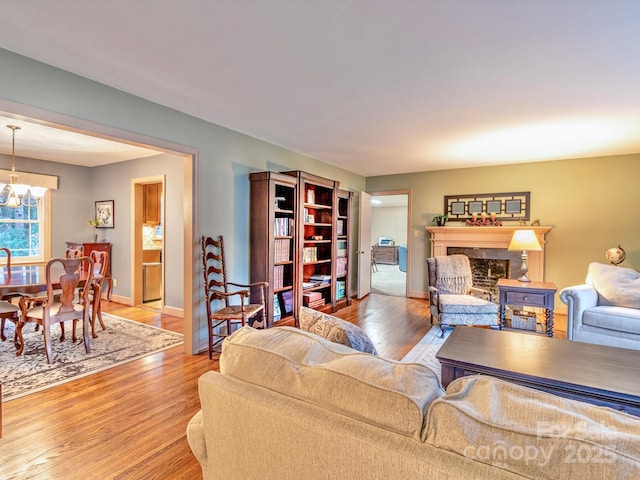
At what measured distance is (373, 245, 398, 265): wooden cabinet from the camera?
11773 mm

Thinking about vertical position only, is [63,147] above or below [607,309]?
above

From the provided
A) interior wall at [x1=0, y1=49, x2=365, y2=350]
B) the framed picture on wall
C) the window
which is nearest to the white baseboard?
interior wall at [x1=0, y1=49, x2=365, y2=350]

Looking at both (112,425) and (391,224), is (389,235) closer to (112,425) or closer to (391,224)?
(391,224)

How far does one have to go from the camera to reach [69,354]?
324 centimetres

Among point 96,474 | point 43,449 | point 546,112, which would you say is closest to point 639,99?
point 546,112

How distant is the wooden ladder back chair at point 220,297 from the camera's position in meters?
3.21

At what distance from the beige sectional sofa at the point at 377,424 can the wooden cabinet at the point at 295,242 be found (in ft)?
9.21

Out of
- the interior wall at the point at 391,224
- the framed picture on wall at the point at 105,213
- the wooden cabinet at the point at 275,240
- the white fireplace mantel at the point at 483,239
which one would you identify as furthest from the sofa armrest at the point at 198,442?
the interior wall at the point at 391,224

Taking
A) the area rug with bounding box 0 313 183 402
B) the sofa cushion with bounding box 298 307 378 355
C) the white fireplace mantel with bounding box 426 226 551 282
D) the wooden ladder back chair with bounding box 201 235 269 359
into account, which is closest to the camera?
the sofa cushion with bounding box 298 307 378 355

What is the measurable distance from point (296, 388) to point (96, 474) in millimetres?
1573

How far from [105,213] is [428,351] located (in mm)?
5626

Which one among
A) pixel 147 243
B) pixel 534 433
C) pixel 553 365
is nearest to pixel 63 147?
pixel 147 243

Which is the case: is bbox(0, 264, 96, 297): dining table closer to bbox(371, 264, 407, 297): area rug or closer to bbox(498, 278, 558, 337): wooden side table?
bbox(498, 278, 558, 337): wooden side table

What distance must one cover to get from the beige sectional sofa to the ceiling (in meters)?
1.73
